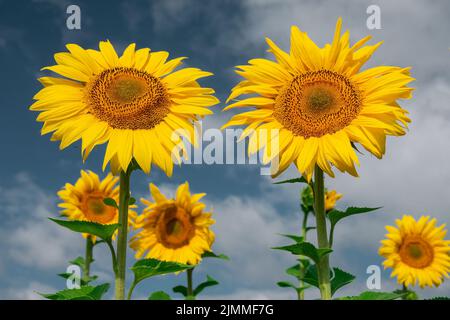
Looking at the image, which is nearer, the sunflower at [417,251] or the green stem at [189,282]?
the green stem at [189,282]

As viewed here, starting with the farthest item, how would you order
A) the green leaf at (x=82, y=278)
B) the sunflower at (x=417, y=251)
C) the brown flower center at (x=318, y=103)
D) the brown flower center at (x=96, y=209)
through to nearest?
the sunflower at (x=417, y=251) < the brown flower center at (x=96, y=209) < the green leaf at (x=82, y=278) < the brown flower center at (x=318, y=103)

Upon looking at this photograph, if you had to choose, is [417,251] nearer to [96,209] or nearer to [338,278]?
[96,209]

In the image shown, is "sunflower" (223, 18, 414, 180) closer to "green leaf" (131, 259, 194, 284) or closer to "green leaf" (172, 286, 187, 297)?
"green leaf" (131, 259, 194, 284)

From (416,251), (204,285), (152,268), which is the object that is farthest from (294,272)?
(152,268)

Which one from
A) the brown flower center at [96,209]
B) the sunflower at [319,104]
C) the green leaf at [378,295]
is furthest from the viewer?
the brown flower center at [96,209]

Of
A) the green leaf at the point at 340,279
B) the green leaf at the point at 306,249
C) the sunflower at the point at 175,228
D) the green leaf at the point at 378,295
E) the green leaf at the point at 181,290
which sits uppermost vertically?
the sunflower at the point at 175,228

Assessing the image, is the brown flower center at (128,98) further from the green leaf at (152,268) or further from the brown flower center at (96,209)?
the brown flower center at (96,209)

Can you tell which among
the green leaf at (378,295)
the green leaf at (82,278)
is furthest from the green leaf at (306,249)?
the green leaf at (82,278)
